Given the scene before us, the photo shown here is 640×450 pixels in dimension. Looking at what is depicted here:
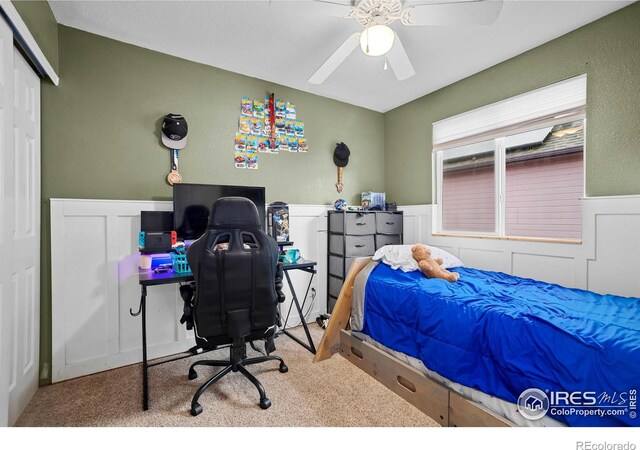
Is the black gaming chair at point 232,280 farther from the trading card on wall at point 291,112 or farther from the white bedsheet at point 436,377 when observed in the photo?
the trading card on wall at point 291,112

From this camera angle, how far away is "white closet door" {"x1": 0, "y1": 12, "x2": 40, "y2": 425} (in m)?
1.41

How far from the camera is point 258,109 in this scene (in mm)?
3006

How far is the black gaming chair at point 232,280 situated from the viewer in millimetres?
1746

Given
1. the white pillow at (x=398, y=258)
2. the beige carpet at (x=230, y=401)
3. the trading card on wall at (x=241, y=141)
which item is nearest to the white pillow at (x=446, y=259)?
the white pillow at (x=398, y=258)

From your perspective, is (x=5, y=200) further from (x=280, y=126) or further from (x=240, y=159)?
(x=280, y=126)

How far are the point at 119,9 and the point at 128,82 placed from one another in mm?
534

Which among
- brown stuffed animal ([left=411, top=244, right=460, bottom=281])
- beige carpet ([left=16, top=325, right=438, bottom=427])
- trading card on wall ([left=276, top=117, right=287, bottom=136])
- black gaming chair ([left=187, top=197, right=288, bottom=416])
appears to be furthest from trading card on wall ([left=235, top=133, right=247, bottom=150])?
beige carpet ([left=16, top=325, right=438, bottom=427])

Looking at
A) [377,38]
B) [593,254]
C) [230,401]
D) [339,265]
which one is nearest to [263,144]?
[339,265]

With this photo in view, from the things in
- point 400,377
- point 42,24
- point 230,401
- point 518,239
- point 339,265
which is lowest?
point 230,401

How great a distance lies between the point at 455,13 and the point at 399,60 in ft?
1.55

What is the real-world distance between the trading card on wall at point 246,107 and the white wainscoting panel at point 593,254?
106 inches

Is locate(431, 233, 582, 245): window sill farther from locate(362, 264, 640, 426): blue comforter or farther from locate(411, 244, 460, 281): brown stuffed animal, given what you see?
locate(411, 244, 460, 281): brown stuffed animal
